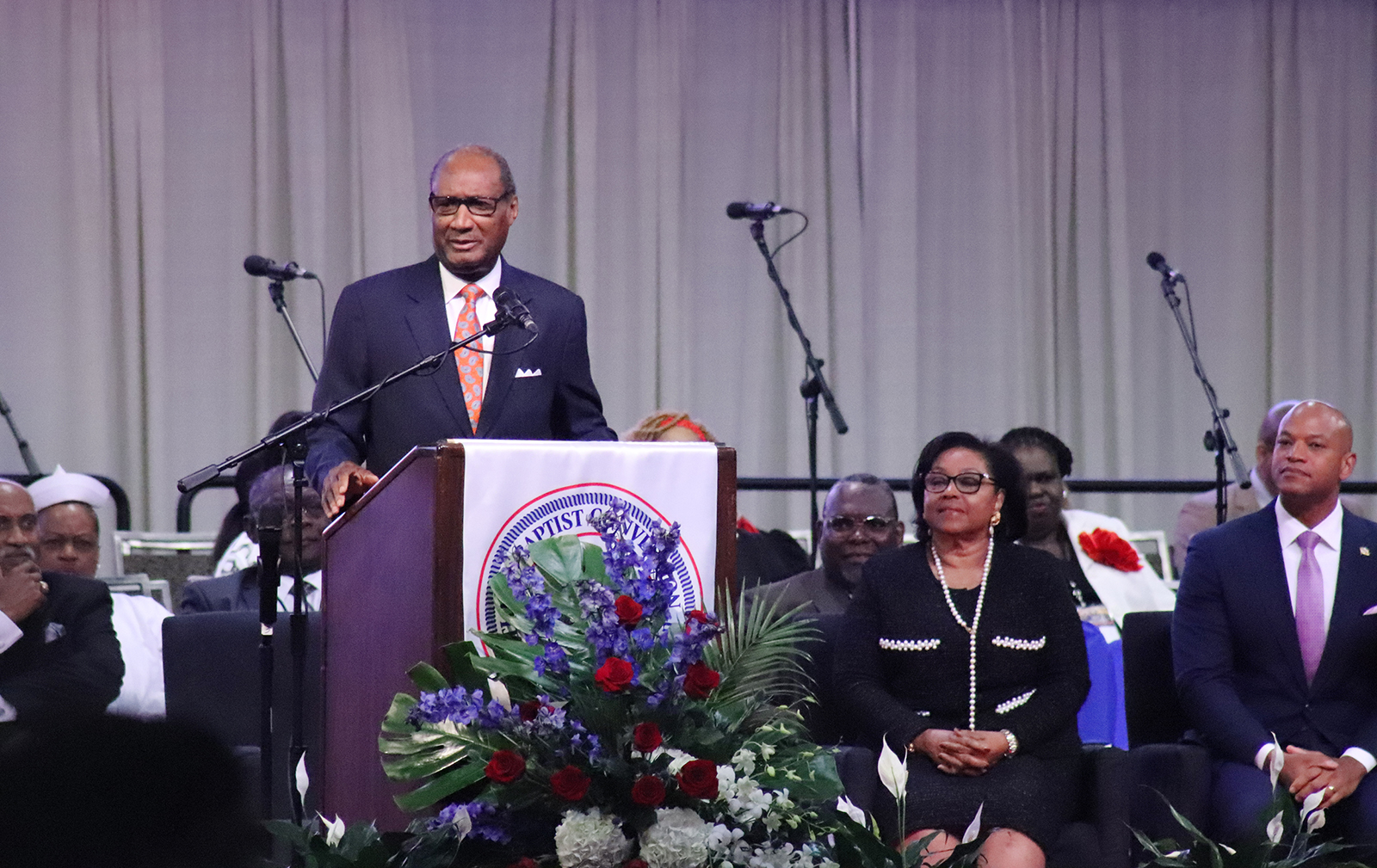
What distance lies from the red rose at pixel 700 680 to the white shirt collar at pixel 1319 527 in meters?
2.38

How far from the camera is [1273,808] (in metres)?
3.00

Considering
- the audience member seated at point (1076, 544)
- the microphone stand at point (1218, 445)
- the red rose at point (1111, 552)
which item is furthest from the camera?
the microphone stand at point (1218, 445)

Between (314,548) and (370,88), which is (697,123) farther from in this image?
(314,548)

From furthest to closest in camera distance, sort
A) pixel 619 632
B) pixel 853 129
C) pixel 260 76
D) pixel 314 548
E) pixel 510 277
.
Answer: pixel 853 129 < pixel 260 76 < pixel 314 548 < pixel 510 277 < pixel 619 632

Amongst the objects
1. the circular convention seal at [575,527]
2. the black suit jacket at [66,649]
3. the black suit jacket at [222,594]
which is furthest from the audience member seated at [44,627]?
the circular convention seal at [575,527]

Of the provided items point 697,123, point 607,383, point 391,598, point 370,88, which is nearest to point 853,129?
point 697,123

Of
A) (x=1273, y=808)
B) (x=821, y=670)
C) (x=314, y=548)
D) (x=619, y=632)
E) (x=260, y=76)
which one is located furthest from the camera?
(x=260, y=76)

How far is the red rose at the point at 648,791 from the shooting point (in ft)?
8.36

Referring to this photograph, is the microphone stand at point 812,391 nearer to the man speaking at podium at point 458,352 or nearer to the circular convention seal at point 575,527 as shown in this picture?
the man speaking at podium at point 458,352

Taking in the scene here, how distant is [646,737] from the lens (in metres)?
2.56

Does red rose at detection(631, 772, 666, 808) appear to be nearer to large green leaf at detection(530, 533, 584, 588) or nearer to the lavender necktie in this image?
large green leaf at detection(530, 533, 584, 588)

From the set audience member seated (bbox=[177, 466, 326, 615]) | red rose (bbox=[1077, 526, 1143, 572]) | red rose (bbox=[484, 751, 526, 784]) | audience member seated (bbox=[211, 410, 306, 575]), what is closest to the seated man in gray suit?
red rose (bbox=[1077, 526, 1143, 572])

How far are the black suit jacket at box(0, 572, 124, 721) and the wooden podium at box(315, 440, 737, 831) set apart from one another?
1.12 meters

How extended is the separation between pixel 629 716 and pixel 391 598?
47 cm
